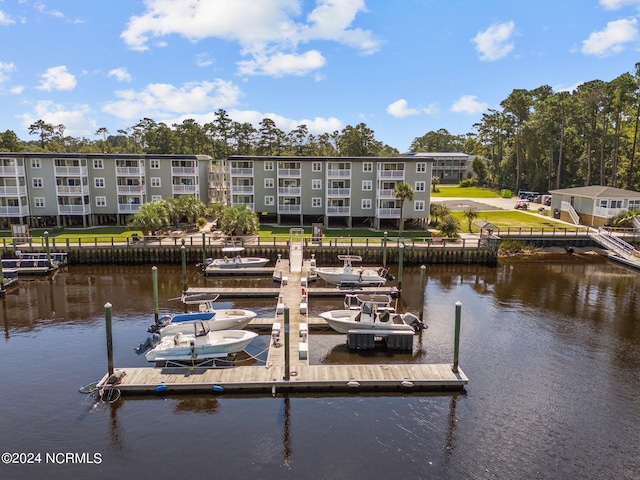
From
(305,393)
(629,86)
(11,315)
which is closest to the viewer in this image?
(305,393)

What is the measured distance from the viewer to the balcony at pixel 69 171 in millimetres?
57878

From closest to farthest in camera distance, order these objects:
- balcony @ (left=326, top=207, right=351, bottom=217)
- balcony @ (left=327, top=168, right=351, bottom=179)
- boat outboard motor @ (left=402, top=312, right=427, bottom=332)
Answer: boat outboard motor @ (left=402, top=312, right=427, bottom=332)
balcony @ (left=326, top=207, right=351, bottom=217)
balcony @ (left=327, top=168, right=351, bottom=179)

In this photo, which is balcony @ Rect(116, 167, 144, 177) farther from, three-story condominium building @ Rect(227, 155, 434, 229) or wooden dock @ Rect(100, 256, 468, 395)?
wooden dock @ Rect(100, 256, 468, 395)

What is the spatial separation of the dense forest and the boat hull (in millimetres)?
67928

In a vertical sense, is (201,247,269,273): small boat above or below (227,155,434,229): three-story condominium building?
below

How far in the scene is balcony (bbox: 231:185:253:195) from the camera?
60844mm

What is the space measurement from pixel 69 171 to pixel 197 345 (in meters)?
45.8

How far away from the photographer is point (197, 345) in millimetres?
22844

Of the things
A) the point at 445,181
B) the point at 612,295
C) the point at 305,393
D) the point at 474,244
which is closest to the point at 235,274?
the point at 305,393

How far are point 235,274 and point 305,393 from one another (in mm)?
22433

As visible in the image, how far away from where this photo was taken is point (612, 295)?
36.9 metres

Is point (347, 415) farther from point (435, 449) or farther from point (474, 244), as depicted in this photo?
point (474, 244)

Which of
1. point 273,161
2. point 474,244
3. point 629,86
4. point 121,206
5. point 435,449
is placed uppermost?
point 629,86

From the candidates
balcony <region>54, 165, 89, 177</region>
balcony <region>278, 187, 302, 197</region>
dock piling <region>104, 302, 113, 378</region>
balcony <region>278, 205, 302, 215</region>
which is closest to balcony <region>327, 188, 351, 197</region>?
balcony <region>278, 187, 302, 197</region>
